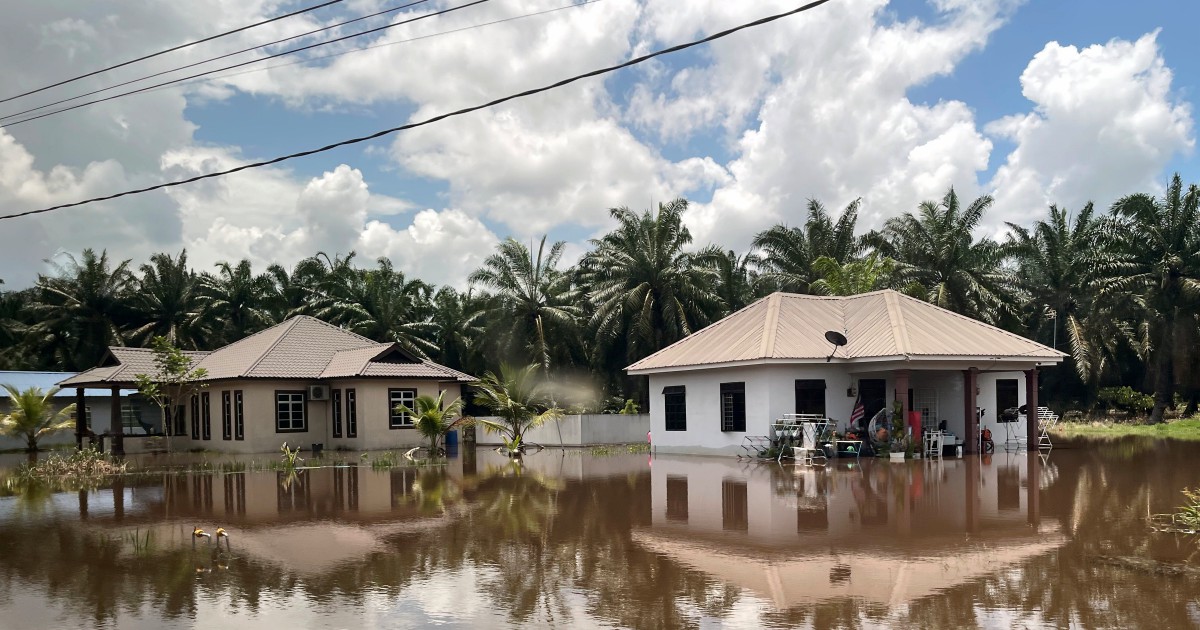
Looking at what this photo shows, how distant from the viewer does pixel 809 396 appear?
2452 centimetres

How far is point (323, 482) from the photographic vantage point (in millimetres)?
19891

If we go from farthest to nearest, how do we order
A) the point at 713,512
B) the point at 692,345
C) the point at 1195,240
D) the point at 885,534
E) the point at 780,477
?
the point at 1195,240
the point at 692,345
the point at 780,477
the point at 713,512
the point at 885,534

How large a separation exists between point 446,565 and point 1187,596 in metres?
6.91

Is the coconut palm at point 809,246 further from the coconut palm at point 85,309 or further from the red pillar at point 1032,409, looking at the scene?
the coconut palm at point 85,309

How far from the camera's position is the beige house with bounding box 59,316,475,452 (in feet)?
98.1

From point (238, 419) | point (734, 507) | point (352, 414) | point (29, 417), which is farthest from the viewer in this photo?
point (29, 417)

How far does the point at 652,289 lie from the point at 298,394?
552 inches

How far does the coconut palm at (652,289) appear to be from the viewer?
1457 inches

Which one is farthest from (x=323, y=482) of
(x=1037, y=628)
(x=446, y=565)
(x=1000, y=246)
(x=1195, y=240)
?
(x=1195, y=240)

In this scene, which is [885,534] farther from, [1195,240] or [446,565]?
[1195,240]

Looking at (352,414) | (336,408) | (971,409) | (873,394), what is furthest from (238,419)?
(971,409)

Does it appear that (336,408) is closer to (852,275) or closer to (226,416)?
(226,416)

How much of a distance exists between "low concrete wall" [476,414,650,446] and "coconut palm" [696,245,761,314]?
266 inches

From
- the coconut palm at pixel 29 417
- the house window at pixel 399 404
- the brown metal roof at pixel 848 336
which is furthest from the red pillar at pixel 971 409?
the coconut palm at pixel 29 417
